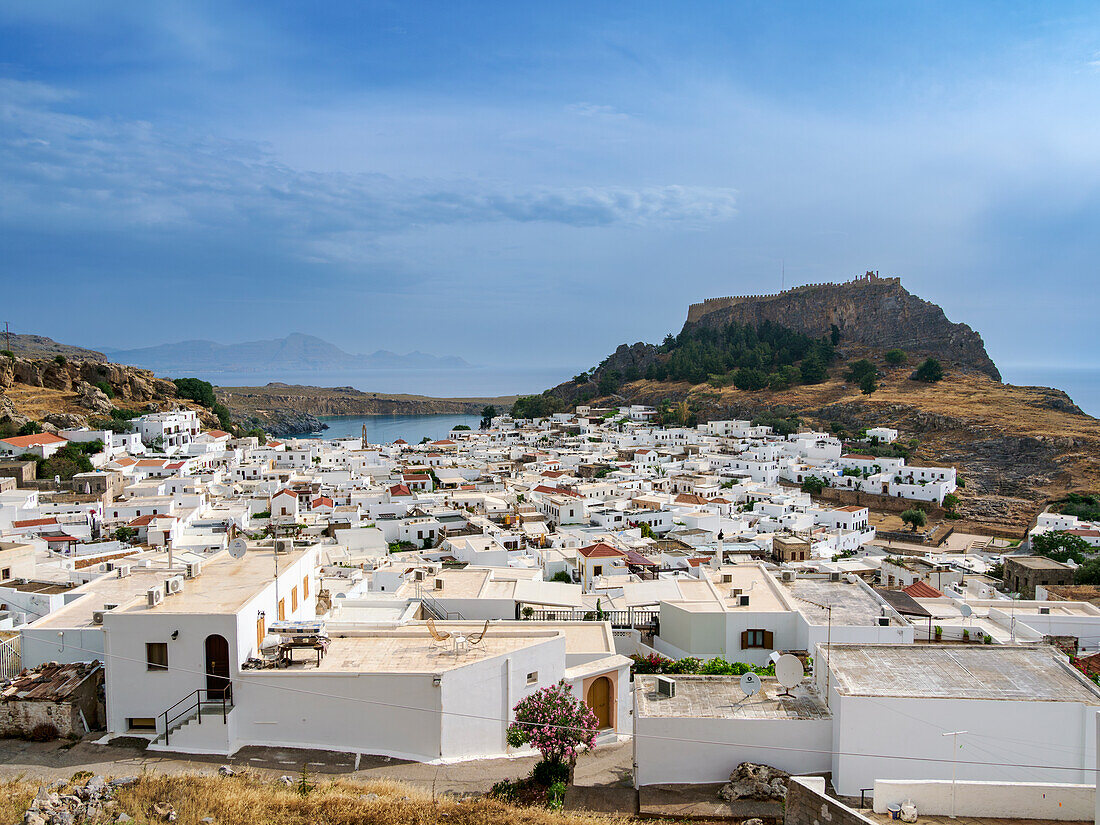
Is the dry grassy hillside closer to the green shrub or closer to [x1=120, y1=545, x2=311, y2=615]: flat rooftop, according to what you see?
the green shrub

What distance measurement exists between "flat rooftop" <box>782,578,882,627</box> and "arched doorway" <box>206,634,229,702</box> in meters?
6.61

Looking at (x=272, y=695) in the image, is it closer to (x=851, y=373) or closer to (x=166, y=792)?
(x=166, y=792)

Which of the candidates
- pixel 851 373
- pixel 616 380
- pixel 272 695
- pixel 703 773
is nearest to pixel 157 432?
pixel 272 695

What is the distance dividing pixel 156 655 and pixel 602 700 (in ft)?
15.0

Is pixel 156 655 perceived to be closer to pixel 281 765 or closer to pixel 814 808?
pixel 281 765

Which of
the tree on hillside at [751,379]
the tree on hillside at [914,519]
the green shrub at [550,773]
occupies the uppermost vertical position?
the tree on hillside at [751,379]

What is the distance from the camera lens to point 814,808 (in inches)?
197

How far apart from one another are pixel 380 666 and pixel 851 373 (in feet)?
204

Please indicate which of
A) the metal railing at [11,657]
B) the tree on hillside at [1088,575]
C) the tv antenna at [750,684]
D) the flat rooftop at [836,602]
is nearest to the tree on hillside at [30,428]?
the metal railing at [11,657]

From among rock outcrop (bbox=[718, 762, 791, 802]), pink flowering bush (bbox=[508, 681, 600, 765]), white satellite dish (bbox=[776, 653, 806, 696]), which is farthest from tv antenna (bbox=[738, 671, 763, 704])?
pink flowering bush (bbox=[508, 681, 600, 765])

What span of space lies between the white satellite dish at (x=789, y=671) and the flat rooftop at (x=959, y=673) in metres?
0.28

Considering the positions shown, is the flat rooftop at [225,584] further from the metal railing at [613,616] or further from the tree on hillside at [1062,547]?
the tree on hillside at [1062,547]

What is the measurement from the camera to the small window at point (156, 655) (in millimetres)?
7129

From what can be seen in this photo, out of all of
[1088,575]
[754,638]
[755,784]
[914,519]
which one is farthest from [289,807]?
[914,519]
